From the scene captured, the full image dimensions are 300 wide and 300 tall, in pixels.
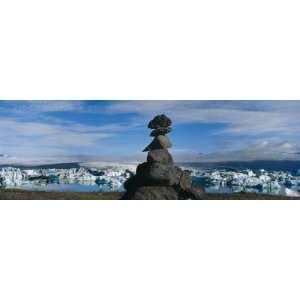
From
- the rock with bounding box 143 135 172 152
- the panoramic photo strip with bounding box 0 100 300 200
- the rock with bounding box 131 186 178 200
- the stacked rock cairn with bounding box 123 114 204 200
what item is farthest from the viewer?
the rock with bounding box 143 135 172 152

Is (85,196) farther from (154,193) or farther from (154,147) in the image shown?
(154,147)

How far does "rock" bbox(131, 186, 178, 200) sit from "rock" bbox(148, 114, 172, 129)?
1.05 m

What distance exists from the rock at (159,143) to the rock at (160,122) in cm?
19

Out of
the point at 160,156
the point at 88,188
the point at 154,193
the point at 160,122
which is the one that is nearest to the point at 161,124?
the point at 160,122

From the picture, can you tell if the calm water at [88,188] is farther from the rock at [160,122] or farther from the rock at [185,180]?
the rock at [160,122]

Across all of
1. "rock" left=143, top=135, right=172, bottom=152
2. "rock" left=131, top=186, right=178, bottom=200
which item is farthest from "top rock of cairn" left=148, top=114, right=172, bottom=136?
"rock" left=131, top=186, right=178, bottom=200

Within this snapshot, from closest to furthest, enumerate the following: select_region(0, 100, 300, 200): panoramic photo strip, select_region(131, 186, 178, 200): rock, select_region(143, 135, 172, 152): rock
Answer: select_region(131, 186, 178, 200): rock
select_region(0, 100, 300, 200): panoramic photo strip
select_region(143, 135, 172, 152): rock

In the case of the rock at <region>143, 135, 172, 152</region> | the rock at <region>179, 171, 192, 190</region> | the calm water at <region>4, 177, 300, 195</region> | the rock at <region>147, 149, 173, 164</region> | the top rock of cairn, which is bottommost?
the calm water at <region>4, 177, 300, 195</region>

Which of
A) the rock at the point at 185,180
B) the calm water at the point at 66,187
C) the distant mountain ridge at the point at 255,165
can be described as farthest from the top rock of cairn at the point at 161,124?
the calm water at the point at 66,187

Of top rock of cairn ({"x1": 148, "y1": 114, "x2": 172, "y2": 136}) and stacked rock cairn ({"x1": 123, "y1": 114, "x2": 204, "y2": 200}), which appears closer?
stacked rock cairn ({"x1": 123, "y1": 114, "x2": 204, "y2": 200})

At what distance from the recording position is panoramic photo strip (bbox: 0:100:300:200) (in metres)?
9.69

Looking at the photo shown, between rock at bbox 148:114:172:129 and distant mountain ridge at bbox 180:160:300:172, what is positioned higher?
rock at bbox 148:114:172:129

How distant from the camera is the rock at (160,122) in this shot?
9.74m

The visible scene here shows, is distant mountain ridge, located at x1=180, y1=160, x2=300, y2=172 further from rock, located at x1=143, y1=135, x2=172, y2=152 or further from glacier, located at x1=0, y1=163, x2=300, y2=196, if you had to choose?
rock, located at x1=143, y1=135, x2=172, y2=152
